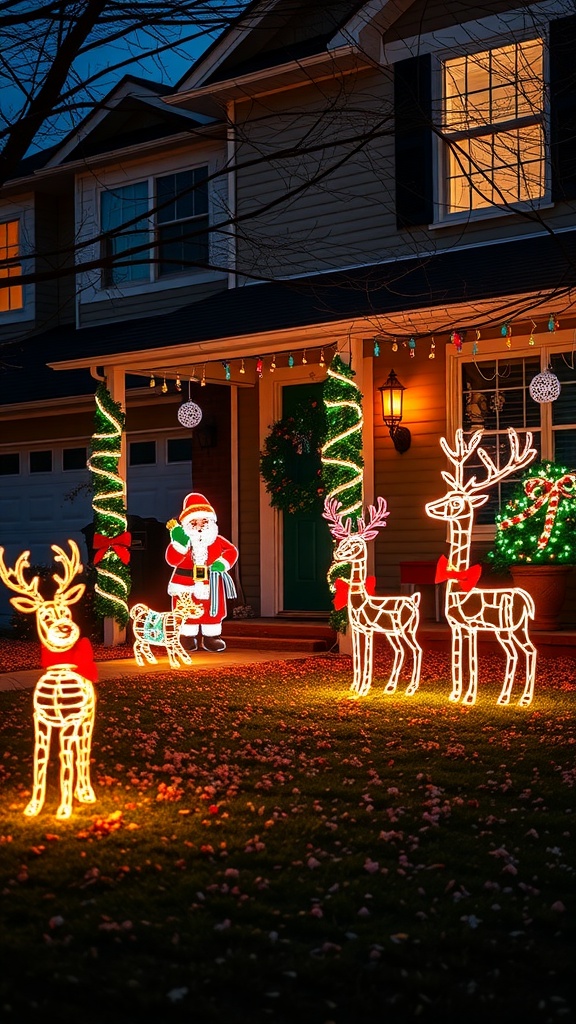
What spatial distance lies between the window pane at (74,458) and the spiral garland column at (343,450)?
23.2 feet

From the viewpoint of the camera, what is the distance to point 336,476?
38.9 feet

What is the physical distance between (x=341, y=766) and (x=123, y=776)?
129 cm

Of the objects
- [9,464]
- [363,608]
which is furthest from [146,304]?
[363,608]

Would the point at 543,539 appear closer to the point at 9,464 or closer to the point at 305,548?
the point at 305,548

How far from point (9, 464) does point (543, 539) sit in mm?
10643

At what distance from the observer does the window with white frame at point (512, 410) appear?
12289 millimetres

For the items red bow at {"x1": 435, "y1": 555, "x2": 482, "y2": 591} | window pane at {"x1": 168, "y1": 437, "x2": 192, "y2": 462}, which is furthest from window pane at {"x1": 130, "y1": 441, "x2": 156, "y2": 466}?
red bow at {"x1": 435, "y1": 555, "x2": 482, "y2": 591}

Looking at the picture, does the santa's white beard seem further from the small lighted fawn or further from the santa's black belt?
the small lighted fawn

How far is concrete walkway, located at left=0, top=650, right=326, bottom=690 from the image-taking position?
35.9 feet

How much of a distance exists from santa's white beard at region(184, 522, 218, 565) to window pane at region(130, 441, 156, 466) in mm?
4988

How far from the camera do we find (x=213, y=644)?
1289 cm

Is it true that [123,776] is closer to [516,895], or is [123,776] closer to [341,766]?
[341,766]

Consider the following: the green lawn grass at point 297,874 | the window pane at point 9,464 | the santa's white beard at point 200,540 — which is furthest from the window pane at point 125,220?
the green lawn grass at point 297,874

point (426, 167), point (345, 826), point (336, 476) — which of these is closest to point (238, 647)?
point (336, 476)
